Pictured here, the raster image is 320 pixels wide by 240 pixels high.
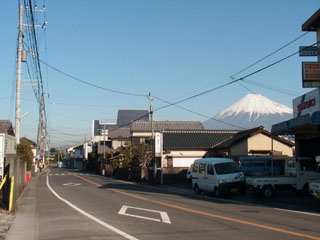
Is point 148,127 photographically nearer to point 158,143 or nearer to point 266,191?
point 158,143

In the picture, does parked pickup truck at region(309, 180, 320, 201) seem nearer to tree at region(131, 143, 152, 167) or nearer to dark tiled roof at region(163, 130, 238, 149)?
dark tiled roof at region(163, 130, 238, 149)

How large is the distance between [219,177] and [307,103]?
23.9 feet

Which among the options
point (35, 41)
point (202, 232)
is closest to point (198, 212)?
point (202, 232)

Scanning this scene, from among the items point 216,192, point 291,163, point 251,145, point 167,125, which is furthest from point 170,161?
point 167,125

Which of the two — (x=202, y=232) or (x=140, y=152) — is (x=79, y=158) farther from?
(x=202, y=232)

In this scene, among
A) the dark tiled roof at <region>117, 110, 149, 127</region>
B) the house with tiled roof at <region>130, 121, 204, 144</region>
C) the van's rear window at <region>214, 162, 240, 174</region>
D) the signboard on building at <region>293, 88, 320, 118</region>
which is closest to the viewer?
the van's rear window at <region>214, 162, 240, 174</region>

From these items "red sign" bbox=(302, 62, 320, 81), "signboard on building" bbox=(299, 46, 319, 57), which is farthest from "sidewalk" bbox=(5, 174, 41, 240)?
"signboard on building" bbox=(299, 46, 319, 57)

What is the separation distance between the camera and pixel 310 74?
60.4ft

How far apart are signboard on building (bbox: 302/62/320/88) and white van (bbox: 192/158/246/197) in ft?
19.1

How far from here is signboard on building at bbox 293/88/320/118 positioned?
20828 millimetres

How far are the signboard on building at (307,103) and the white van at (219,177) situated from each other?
221 inches

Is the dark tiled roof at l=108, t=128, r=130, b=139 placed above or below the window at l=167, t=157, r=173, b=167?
above

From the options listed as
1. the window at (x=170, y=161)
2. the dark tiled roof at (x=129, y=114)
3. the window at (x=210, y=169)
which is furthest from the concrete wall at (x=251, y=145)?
the dark tiled roof at (x=129, y=114)

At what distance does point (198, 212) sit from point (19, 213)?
6437 mm
